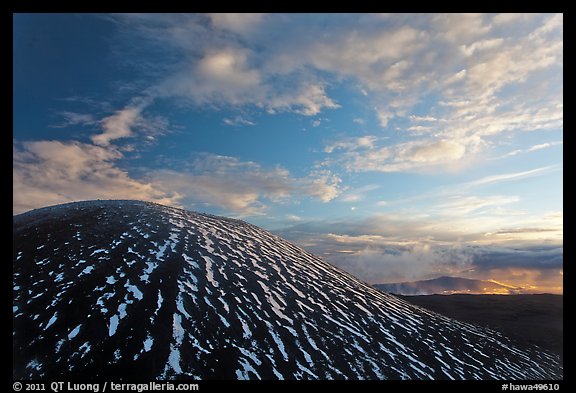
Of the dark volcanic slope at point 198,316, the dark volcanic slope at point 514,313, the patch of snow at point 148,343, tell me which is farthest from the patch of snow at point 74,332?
the dark volcanic slope at point 514,313

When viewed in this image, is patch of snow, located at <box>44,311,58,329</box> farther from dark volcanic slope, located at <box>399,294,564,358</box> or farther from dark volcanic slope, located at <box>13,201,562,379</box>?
dark volcanic slope, located at <box>399,294,564,358</box>

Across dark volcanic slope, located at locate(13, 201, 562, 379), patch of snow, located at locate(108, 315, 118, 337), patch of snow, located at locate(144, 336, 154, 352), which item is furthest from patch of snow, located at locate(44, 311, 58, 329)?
patch of snow, located at locate(144, 336, 154, 352)

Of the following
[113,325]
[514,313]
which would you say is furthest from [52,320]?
[514,313]

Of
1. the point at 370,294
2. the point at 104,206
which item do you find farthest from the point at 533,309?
the point at 104,206

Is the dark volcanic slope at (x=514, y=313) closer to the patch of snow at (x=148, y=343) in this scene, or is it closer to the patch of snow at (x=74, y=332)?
the patch of snow at (x=148, y=343)
